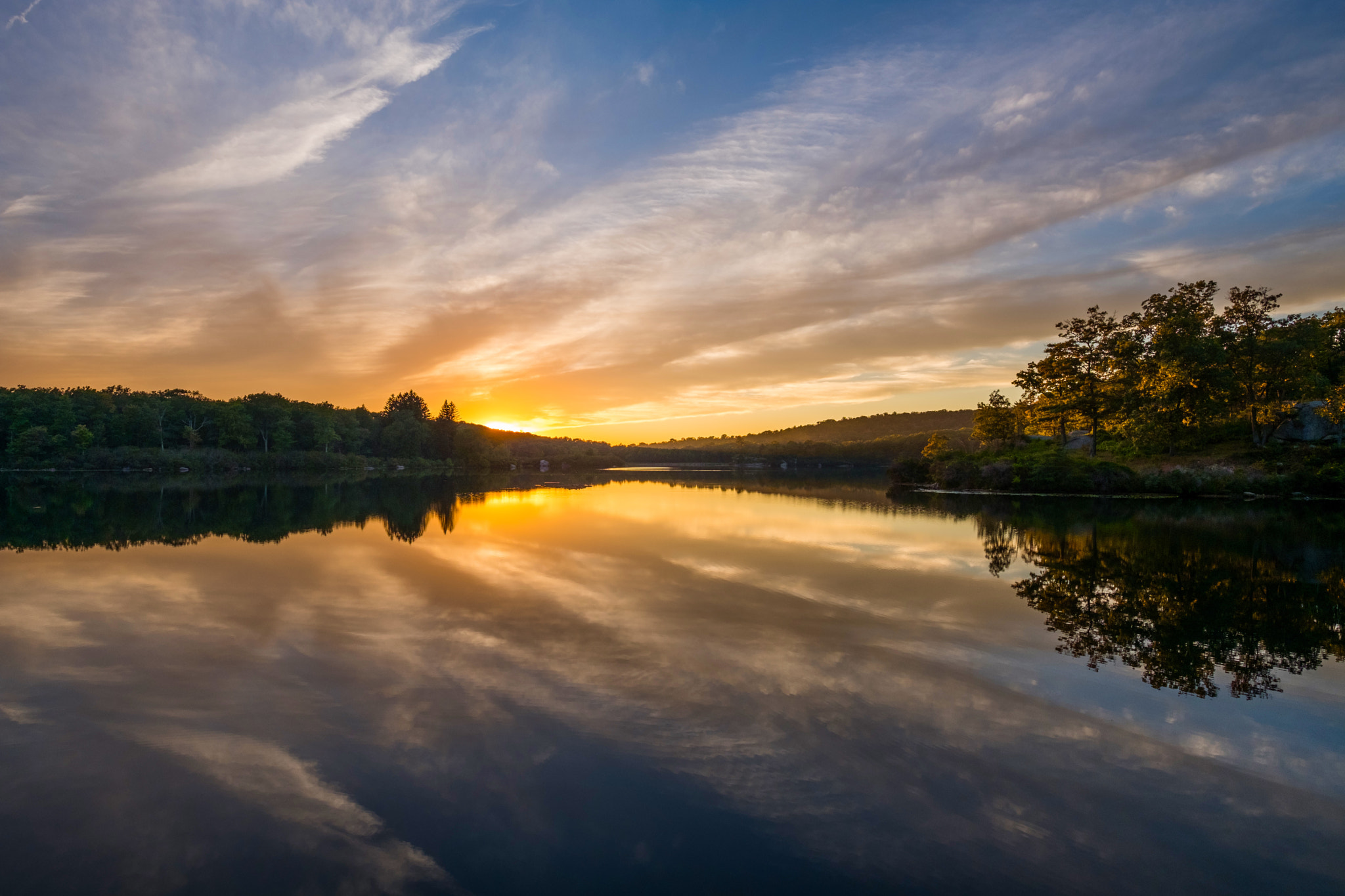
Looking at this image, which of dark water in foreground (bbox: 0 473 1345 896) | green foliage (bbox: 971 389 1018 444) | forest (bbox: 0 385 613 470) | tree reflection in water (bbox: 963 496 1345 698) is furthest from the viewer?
forest (bbox: 0 385 613 470)

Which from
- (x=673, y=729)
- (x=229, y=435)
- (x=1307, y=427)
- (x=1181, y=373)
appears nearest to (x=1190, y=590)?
(x=673, y=729)

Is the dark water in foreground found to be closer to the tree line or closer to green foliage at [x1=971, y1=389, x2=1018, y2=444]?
the tree line

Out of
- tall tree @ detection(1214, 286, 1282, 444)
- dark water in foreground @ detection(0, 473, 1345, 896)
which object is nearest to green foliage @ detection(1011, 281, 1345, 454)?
Answer: tall tree @ detection(1214, 286, 1282, 444)

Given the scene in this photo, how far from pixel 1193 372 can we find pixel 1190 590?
27620 millimetres

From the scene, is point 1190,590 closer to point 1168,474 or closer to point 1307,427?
point 1168,474

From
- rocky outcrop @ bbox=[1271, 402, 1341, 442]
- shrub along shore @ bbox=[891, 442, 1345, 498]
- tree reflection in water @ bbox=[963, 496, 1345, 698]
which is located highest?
rocky outcrop @ bbox=[1271, 402, 1341, 442]

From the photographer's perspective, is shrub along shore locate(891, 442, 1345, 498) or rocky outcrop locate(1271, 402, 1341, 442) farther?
rocky outcrop locate(1271, 402, 1341, 442)

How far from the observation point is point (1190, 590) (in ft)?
33.8

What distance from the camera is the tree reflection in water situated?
23.3 ft

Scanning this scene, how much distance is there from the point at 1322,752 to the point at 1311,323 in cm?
3912

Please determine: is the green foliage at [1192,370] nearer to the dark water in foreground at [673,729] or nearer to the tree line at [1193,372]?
the tree line at [1193,372]

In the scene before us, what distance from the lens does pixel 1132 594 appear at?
10.1m

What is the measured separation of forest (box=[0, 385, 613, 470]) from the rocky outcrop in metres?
Result: 93.2

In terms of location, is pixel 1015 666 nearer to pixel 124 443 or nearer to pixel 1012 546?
pixel 1012 546
